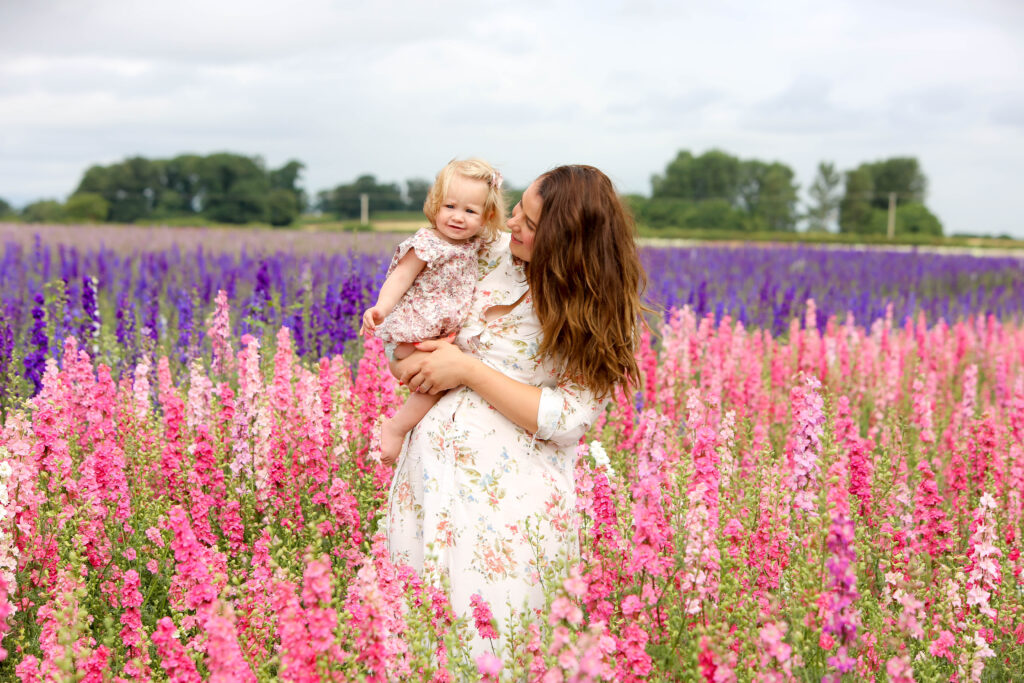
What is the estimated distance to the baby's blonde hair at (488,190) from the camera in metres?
2.74

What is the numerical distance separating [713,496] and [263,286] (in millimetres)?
4947

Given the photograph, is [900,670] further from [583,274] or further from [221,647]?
[583,274]

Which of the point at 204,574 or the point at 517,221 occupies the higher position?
the point at 517,221

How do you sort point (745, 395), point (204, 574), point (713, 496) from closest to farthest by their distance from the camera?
point (204, 574) → point (713, 496) → point (745, 395)

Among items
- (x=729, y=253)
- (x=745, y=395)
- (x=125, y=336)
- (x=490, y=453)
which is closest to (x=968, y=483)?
(x=745, y=395)

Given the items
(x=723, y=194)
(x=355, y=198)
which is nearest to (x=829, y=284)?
(x=355, y=198)

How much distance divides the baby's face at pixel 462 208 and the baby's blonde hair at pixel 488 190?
15 millimetres

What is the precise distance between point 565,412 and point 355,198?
3182 centimetres

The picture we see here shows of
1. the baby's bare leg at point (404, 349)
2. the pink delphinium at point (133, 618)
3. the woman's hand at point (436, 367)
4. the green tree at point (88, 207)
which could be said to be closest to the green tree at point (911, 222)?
the green tree at point (88, 207)

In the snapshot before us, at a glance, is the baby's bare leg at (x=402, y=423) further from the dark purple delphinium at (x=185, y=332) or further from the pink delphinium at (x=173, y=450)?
the dark purple delphinium at (x=185, y=332)

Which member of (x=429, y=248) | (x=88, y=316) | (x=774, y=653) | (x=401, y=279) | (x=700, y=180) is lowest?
(x=774, y=653)

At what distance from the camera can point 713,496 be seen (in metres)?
2.22

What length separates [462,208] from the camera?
9.04ft

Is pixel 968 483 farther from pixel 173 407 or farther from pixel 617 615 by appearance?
pixel 173 407
